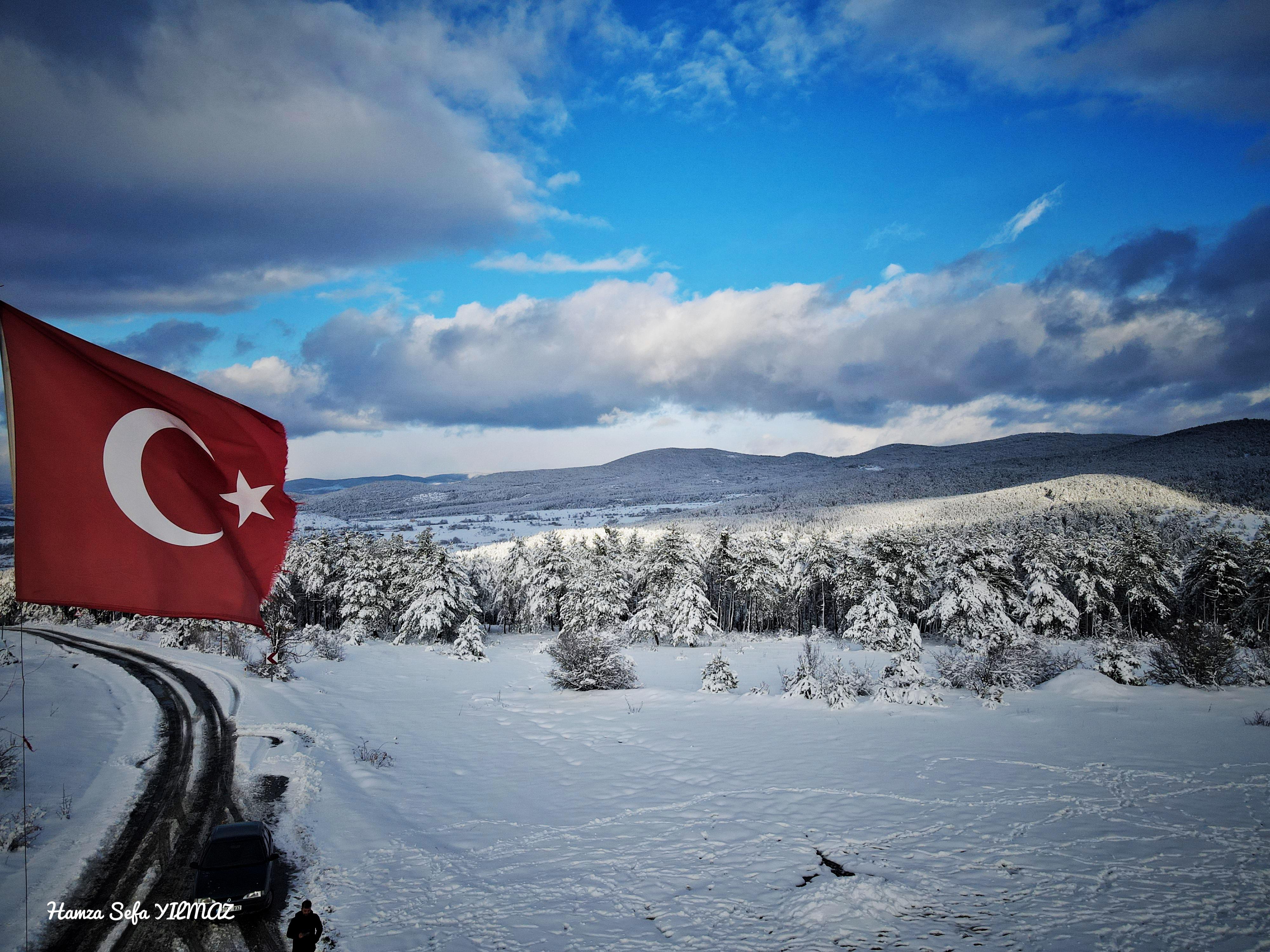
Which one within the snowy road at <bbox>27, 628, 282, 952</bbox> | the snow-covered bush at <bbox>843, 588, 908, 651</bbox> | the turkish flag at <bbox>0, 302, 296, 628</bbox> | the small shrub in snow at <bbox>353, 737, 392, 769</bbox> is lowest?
the snow-covered bush at <bbox>843, 588, 908, 651</bbox>

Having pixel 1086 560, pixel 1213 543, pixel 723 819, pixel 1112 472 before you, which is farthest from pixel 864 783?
pixel 1112 472

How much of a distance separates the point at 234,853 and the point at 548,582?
46.9 meters

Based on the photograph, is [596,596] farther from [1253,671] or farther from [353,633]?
[1253,671]

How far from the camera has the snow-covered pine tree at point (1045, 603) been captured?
154ft

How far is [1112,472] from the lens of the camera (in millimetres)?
176750

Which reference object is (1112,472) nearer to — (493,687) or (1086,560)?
(1086,560)

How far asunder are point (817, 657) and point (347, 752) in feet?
71.4

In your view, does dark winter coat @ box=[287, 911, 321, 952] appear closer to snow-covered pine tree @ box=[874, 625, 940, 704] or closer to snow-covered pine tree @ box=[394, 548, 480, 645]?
snow-covered pine tree @ box=[874, 625, 940, 704]

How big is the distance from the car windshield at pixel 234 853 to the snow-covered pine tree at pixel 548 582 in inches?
1813

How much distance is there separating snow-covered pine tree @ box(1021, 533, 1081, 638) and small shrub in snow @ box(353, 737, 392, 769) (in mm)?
48826

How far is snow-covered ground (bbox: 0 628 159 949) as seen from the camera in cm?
825

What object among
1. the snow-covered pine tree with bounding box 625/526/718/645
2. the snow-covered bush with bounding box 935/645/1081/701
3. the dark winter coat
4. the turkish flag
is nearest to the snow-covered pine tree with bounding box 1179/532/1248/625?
the snow-covered bush with bounding box 935/645/1081/701

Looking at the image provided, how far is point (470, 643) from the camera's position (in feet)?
120

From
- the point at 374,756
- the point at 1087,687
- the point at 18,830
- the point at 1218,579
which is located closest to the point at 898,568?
the point at 1218,579
